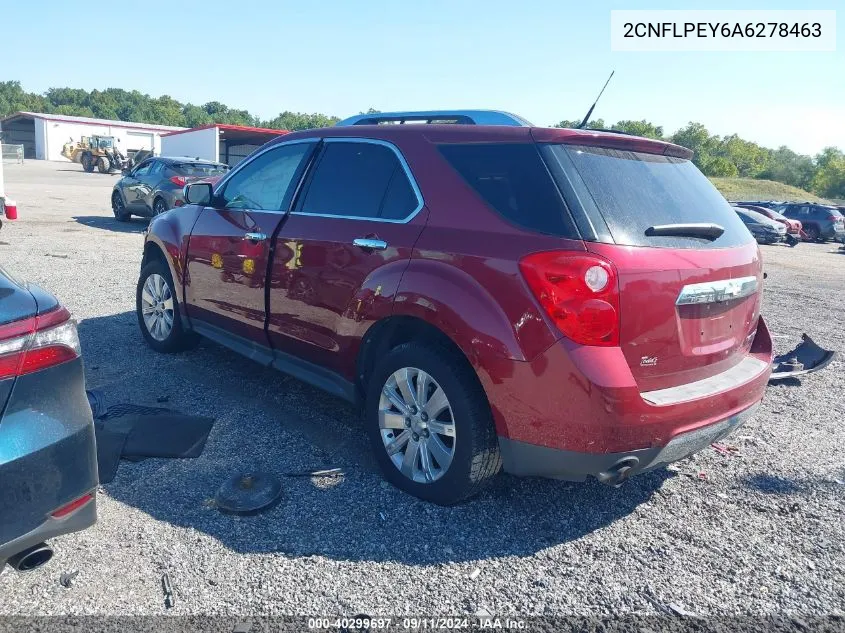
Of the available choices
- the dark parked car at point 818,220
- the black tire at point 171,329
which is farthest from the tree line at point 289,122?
the black tire at point 171,329

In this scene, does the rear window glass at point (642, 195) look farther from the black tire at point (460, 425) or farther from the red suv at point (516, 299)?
the black tire at point (460, 425)

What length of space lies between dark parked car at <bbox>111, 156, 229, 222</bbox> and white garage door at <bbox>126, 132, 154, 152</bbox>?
49865 millimetres

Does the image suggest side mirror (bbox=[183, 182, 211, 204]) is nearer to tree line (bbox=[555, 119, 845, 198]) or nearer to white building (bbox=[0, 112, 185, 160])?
white building (bbox=[0, 112, 185, 160])

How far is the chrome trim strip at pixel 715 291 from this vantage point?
2875mm

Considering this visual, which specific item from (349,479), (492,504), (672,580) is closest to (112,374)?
(349,479)

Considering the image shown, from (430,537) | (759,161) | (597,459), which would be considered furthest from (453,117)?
(759,161)

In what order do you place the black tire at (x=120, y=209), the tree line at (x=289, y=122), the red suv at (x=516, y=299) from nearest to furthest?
the red suv at (x=516, y=299), the black tire at (x=120, y=209), the tree line at (x=289, y=122)

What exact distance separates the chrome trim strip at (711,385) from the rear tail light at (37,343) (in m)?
2.21

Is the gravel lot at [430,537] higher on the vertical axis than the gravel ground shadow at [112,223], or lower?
lower

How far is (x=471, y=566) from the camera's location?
2.83m

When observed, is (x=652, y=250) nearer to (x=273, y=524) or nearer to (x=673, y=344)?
(x=673, y=344)

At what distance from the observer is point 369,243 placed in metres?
3.44

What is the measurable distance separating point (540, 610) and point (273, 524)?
1267 mm

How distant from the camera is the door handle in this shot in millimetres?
3383
